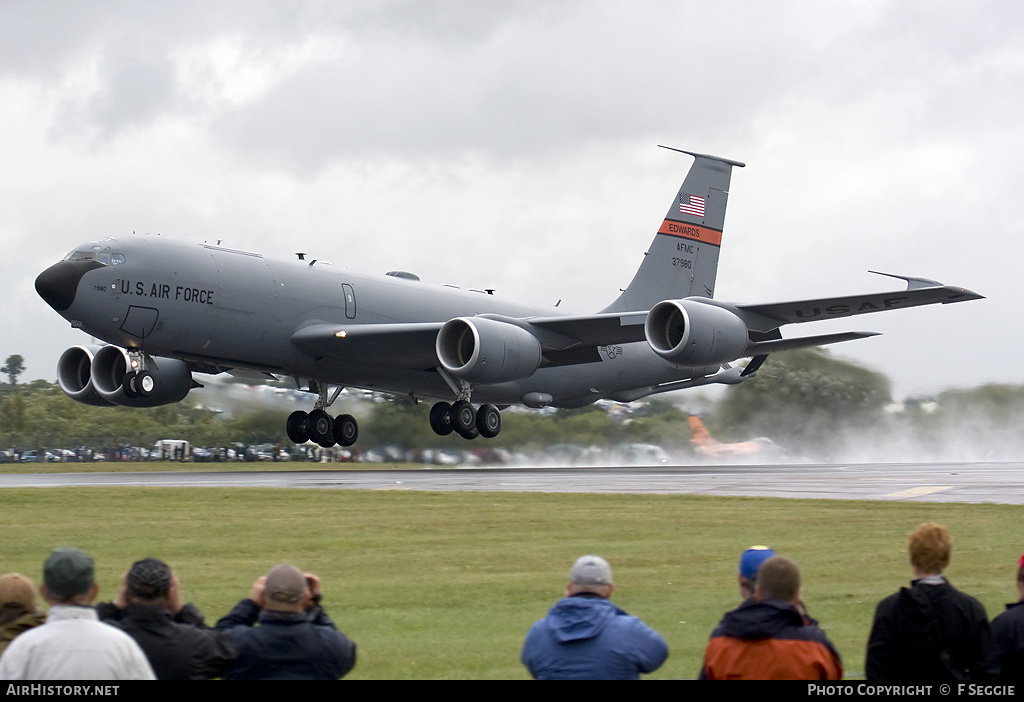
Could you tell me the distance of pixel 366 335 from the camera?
31.6 meters

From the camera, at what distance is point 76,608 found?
5.10m

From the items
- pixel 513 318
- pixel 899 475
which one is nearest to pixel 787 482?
pixel 899 475

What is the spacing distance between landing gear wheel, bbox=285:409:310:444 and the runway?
455 centimetres

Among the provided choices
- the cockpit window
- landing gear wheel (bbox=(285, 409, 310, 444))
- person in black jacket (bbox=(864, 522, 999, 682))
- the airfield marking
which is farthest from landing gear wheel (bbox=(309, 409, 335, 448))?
person in black jacket (bbox=(864, 522, 999, 682))

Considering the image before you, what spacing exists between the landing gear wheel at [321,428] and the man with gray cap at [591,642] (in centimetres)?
2977

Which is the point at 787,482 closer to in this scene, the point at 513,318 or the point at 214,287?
the point at 513,318

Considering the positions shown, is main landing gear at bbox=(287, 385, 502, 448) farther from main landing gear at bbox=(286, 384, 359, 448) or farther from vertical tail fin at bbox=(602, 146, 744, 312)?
vertical tail fin at bbox=(602, 146, 744, 312)

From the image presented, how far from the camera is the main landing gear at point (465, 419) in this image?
33250 millimetres

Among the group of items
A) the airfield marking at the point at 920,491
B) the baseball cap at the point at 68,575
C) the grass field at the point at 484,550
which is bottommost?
the grass field at the point at 484,550

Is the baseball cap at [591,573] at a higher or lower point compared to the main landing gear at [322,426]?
lower

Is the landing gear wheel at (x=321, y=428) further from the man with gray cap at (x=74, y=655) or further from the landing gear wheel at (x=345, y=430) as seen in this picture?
the man with gray cap at (x=74, y=655)

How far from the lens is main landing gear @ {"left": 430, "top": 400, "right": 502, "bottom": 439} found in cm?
3325

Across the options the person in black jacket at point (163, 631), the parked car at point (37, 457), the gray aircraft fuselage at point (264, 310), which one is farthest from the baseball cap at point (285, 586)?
the parked car at point (37, 457)

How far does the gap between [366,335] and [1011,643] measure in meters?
26.6
